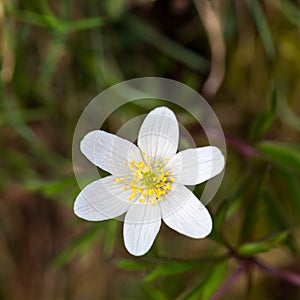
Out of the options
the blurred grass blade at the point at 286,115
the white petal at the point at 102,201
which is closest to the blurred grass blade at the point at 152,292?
the white petal at the point at 102,201

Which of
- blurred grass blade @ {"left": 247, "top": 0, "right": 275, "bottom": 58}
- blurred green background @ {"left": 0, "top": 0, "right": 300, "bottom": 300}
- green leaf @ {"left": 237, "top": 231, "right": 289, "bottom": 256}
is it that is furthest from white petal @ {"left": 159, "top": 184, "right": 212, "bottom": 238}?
blurred grass blade @ {"left": 247, "top": 0, "right": 275, "bottom": 58}

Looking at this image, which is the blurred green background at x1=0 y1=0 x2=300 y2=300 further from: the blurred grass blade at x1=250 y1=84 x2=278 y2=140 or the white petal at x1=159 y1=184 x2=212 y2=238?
the white petal at x1=159 y1=184 x2=212 y2=238

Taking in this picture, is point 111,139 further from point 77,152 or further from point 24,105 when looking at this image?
point 24,105

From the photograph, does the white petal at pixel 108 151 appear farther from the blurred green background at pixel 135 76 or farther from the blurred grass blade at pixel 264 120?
the blurred green background at pixel 135 76

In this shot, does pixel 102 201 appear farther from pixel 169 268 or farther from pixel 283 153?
pixel 283 153

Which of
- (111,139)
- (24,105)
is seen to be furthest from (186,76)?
(111,139)

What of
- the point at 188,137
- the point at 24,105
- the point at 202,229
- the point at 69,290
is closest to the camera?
the point at 202,229

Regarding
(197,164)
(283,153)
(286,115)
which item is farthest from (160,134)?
(286,115)
